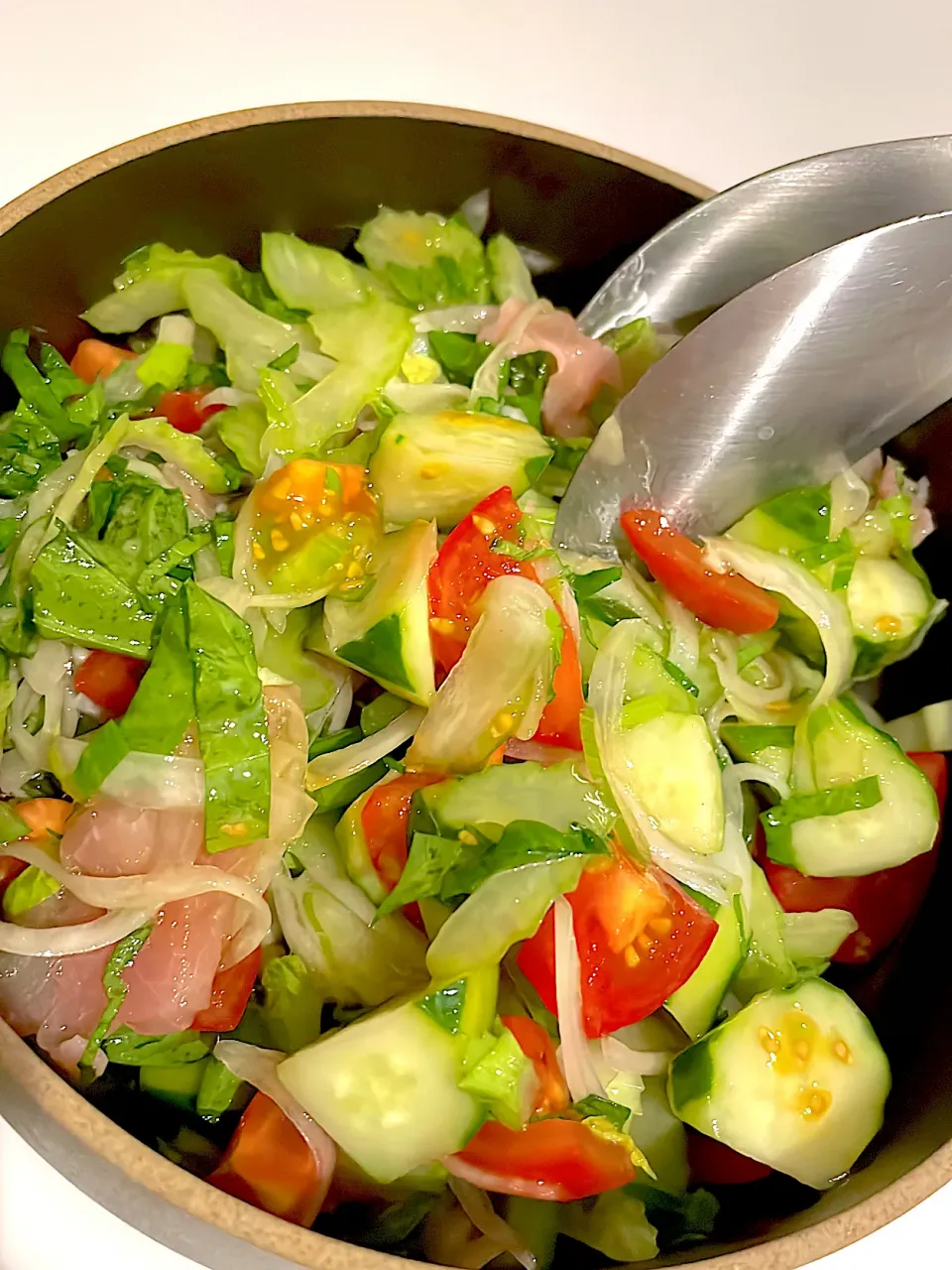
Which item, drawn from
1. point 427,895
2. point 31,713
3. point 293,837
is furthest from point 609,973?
point 31,713

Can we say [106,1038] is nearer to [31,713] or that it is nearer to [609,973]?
[31,713]

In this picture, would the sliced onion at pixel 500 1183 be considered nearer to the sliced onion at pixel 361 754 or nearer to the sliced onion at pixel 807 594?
the sliced onion at pixel 361 754

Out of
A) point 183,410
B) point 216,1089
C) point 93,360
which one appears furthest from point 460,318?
point 216,1089

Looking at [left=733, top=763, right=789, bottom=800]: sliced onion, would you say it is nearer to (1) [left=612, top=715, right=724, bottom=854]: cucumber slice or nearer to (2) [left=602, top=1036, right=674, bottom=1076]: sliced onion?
(1) [left=612, top=715, right=724, bottom=854]: cucumber slice

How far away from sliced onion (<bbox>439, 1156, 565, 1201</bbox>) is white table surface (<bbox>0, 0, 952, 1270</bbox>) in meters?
1.46

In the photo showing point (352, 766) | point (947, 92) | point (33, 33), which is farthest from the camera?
point (947, 92)

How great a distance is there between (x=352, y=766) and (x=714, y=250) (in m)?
0.89

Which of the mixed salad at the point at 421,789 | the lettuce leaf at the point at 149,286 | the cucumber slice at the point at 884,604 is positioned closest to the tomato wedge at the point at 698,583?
the mixed salad at the point at 421,789

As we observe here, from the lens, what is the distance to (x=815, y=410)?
4.53 ft

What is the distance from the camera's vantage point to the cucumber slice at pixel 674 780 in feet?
3.80

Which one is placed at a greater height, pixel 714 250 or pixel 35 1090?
pixel 714 250

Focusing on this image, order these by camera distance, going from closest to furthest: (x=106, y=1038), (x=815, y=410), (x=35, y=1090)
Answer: (x=35, y=1090), (x=106, y=1038), (x=815, y=410)

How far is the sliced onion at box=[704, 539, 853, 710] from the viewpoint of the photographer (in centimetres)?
133

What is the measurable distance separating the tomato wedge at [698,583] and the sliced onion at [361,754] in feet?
1.29
